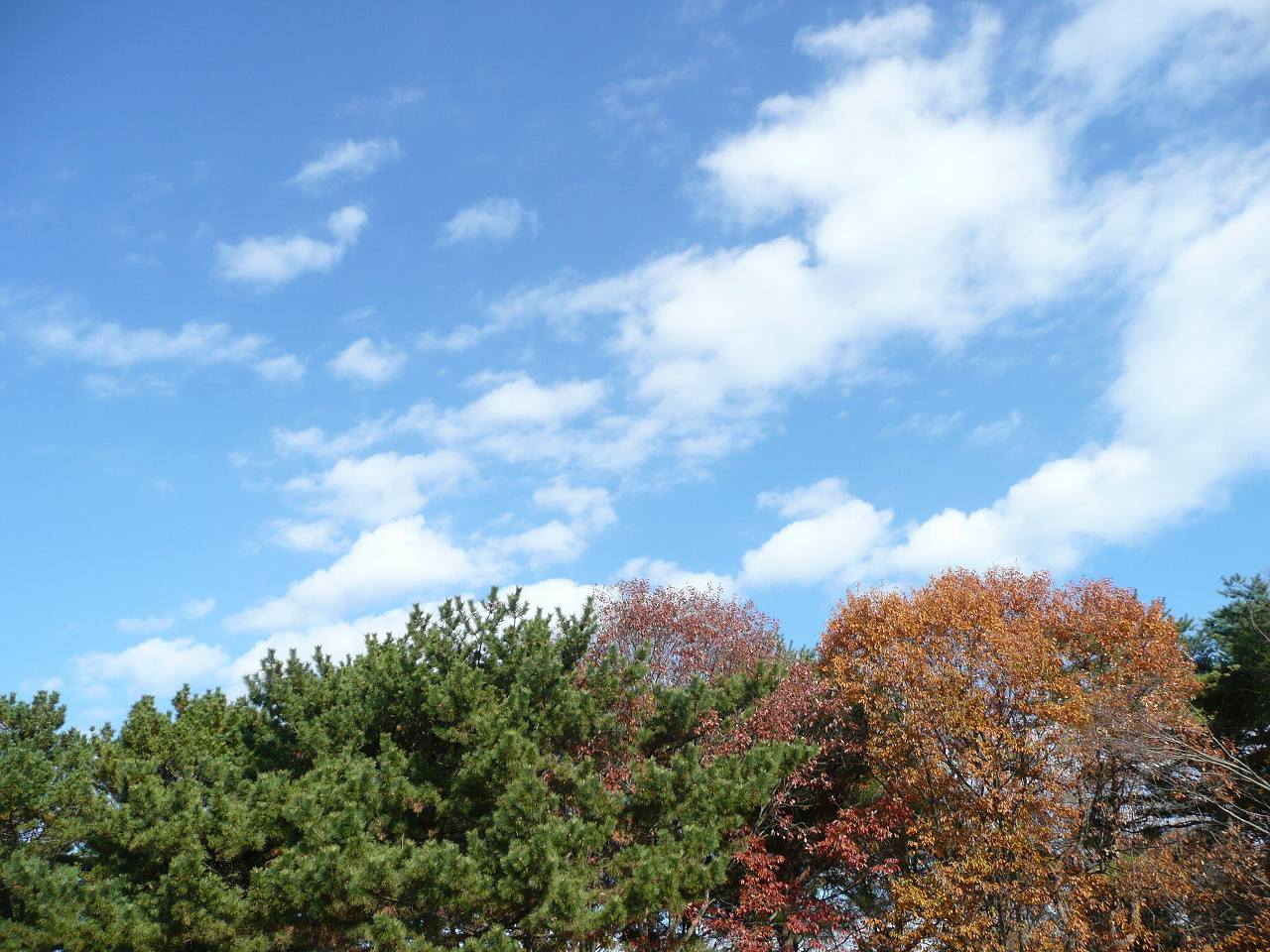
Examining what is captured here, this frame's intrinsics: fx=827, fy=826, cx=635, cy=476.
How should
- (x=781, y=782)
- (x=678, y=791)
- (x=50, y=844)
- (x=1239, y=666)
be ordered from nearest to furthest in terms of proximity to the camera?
(x=678, y=791)
(x=50, y=844)
(x=781, y=782)
(x=1239, y=666)

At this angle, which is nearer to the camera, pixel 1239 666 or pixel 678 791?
pixel 678 791

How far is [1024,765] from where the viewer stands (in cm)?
1686

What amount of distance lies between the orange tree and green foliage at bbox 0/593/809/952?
4334mm

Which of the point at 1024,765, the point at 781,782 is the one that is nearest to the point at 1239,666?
the point at 1024,765

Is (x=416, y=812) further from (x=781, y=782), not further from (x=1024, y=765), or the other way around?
(x=1024, y=765)

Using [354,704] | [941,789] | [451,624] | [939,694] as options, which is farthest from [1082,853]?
[354,704]

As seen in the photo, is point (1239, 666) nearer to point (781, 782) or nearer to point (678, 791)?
point (781, 782)

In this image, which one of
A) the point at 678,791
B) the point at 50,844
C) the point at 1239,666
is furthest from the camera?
the point at 1239,666

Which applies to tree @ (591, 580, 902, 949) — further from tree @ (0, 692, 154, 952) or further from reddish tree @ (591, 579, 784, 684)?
tree @ (0, 692, 154, 952)

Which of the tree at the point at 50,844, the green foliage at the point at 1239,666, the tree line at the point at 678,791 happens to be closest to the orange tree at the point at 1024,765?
the tree line at the point at 678,791

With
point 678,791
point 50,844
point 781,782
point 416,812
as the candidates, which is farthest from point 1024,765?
point 50,844

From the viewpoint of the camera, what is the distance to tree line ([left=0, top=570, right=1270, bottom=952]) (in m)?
11.9

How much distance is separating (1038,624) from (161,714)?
2017 cm

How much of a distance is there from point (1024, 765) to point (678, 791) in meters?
8.39
